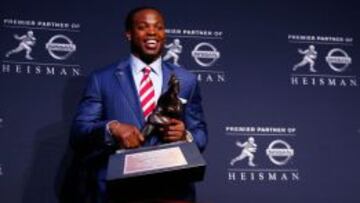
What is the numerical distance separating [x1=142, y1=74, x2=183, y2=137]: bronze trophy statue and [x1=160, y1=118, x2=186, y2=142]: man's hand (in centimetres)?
1

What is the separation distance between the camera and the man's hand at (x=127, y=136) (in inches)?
65.2

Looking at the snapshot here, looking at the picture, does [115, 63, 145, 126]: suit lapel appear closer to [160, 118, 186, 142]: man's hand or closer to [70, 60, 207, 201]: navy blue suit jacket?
[70, 60, 207, 201]: navy blue suit jacket

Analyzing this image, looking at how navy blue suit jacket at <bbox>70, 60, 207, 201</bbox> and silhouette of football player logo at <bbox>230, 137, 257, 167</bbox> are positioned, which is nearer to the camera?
navy blue suit jacket at <bbox>70, 60, 207, 201</bbox>

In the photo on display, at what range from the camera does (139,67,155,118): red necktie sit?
6.00 feet

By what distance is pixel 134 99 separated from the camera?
1824mm

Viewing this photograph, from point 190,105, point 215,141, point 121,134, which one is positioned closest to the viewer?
point 121,134

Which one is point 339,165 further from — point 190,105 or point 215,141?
point 190,105

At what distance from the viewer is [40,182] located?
7.66 ft

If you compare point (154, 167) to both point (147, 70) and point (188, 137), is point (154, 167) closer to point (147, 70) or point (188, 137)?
point (188, 137)

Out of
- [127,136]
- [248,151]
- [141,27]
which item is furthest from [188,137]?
[248,151]

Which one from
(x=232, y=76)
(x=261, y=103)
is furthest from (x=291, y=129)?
(x=232, y=76)

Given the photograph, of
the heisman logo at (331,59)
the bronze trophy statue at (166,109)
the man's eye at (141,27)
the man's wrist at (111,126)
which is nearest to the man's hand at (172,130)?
the bronze trophy statue at (166,109)

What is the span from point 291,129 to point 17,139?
1.18 meters

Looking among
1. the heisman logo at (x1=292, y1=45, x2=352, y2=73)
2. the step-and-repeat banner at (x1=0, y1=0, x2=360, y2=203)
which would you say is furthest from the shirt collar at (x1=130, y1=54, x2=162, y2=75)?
the heisman logo at (x1=292, y1=45, x2=352, y2=73)
